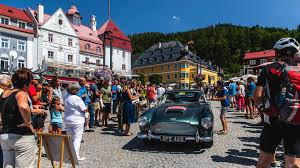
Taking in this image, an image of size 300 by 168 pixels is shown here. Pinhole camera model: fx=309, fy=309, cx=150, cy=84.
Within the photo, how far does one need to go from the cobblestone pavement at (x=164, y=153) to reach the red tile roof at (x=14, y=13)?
125 feet

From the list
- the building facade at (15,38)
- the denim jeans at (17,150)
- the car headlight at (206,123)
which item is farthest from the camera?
the building facade at (15,38)

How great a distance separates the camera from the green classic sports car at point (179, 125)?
7.13m

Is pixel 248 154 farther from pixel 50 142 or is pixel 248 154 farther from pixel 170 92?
pixel 50 142

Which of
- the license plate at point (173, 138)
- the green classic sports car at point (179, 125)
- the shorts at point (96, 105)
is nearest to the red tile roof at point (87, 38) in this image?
the shorts at point (96, 105)

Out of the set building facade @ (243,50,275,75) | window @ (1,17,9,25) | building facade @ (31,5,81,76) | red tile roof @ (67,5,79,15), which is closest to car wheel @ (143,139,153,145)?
building facade @ (31,5,81,76)

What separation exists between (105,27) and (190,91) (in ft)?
190

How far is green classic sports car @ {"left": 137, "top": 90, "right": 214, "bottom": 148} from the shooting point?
7.13 metres

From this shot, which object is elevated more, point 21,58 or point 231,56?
point 231,56

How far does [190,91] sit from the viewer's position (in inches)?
373

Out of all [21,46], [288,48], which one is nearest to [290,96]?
[288,48]

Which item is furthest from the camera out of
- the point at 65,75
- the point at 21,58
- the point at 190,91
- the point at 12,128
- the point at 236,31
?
the point at 236,31

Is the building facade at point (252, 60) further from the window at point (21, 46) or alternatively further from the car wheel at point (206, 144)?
the car wheel at point (206, 144)

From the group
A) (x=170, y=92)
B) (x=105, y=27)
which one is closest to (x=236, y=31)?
(x=105, y=27)

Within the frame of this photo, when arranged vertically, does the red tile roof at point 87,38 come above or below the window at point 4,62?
above
